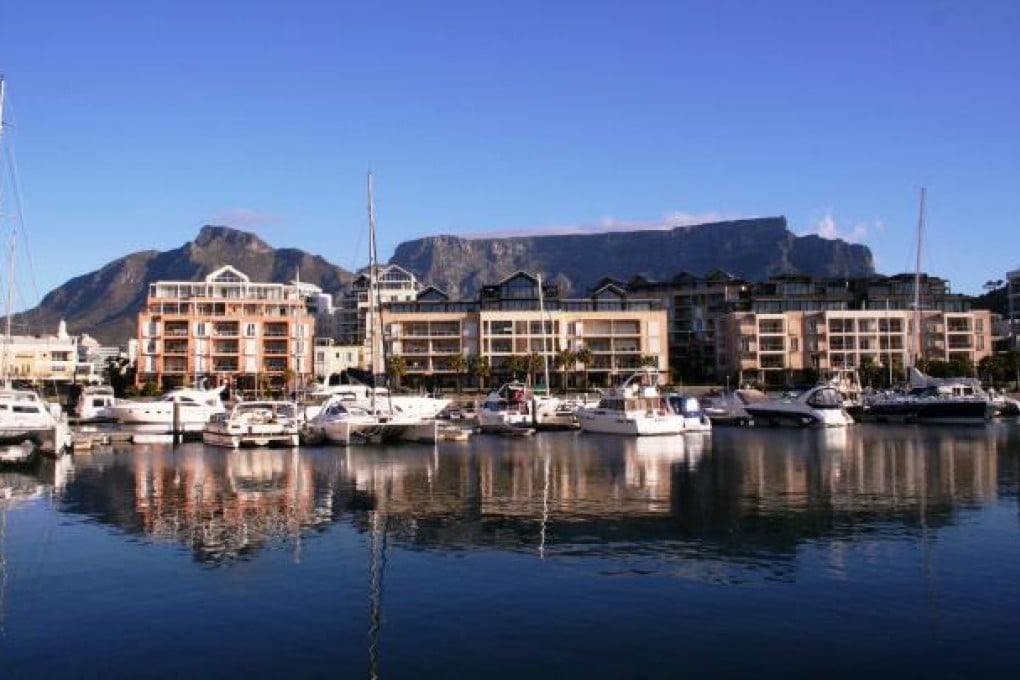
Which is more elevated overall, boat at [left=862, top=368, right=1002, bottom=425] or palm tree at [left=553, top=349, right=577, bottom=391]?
palm tree at [left=553, top=349, right=577, bottom=391]

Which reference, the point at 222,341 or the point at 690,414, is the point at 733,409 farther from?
the point at 222,341

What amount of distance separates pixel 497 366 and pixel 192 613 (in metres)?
130

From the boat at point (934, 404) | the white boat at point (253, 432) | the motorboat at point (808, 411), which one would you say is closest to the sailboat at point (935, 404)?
the boat at point (934, 404)

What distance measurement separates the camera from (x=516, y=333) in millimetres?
150750

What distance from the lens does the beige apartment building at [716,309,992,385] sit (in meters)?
156

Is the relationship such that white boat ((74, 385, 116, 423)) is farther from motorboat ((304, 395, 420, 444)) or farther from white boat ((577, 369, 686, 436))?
white boat ((577, 369, 686, 436))

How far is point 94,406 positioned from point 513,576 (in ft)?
312

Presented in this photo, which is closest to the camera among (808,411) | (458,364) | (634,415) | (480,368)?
(634,415)

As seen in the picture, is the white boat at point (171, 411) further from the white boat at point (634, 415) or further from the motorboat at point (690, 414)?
the motorboat at point (690, 414)

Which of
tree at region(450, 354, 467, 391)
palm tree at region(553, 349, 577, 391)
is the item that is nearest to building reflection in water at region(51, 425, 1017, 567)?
palm tree at region(553, 349, 577, 391)

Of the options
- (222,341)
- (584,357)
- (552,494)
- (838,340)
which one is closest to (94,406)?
(222,341)

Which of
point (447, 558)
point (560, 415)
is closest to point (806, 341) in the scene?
point (560, 415)

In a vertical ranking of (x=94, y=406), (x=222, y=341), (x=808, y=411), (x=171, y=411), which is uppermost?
(x=222, y=341)

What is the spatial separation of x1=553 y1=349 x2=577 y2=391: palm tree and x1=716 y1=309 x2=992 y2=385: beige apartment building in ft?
98.9
